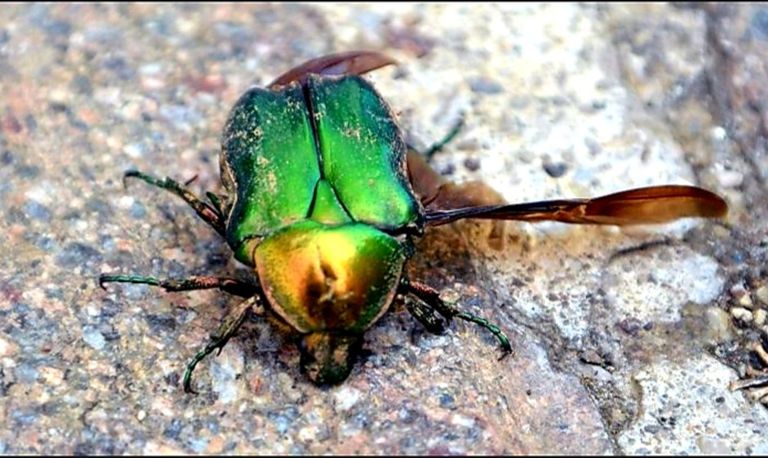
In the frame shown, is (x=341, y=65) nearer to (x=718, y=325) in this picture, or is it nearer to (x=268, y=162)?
(x=268, y=162)

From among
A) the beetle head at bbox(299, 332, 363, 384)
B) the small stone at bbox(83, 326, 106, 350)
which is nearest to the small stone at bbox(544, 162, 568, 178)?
the beetle head at bbox(299, 332, 363, 384)

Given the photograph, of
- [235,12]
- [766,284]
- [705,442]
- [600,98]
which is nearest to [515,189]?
[600,98]

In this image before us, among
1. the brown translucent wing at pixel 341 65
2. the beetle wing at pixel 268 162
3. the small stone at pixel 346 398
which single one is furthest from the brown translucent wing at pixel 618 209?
the brown translucent wing at pixel 341 65

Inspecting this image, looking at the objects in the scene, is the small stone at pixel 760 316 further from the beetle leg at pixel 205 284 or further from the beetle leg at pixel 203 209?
the beetle leg at pixel 203 209

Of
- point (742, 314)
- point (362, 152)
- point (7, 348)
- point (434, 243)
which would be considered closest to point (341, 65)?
point (362, 152)

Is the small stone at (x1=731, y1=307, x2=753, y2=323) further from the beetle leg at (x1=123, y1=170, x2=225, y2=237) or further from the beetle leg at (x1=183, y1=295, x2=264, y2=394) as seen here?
the beetle leg at (x1=123, y1=170, x2=225, y2=237)
